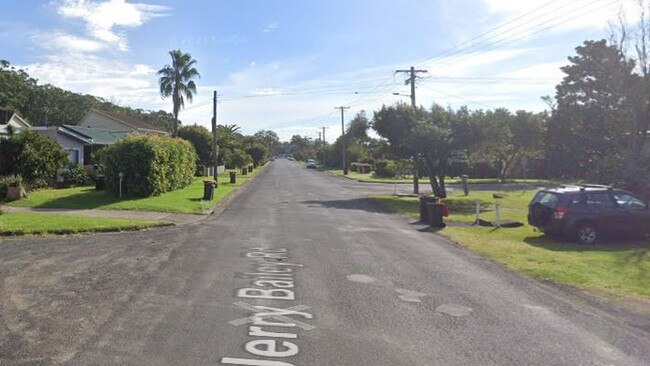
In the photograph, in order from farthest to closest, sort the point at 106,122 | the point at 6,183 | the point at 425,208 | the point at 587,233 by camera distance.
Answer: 1. the point at 106,122
2. the point at 6,183
3. the point at 425,208
4. the point at 587,233

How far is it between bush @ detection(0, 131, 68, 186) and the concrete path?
5.90 meters

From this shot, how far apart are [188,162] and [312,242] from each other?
869 inches

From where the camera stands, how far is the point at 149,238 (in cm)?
1445

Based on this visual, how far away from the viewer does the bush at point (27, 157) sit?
84.6 feet

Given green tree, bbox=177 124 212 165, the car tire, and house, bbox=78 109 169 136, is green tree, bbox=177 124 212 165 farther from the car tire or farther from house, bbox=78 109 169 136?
the car tire

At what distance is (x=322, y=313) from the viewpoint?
747cm

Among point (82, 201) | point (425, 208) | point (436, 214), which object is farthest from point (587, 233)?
point (82, 201)

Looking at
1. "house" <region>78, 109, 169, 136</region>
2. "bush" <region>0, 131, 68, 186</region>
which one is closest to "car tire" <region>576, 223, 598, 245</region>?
"bush" <region>0, 131, 68, 186</region>

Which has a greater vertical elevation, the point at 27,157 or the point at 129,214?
the point at 27,157

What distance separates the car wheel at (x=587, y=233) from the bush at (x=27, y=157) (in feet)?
73.8

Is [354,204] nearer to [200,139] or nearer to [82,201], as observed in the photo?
[82,201]

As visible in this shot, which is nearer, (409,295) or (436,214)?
(409,295)

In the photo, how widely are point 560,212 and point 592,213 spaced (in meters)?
0.85

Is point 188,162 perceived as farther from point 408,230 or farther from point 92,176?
point 408,230
